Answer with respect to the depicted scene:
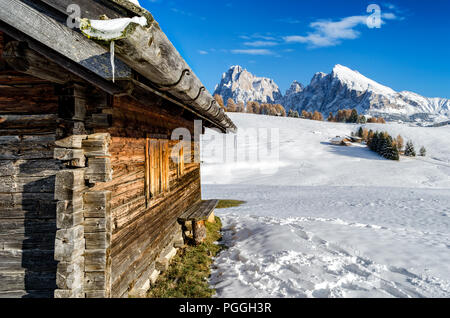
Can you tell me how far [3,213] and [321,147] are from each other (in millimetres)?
42572

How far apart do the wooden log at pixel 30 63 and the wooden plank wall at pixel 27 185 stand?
32 cm

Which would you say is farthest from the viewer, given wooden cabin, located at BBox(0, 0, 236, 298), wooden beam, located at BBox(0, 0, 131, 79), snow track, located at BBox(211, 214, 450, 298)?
snow track, located at BBox(211, 214, 450, 298)

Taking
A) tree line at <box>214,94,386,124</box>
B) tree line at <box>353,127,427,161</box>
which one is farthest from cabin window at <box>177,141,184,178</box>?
tree line at <box>214,94,386,124</box>

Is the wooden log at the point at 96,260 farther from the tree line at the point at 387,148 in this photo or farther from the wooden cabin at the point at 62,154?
the tree line at the point at 387,148

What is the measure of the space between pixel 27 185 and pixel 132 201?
123 centimetres

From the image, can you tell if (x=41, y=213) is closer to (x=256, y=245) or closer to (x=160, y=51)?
(x=160, y=51)

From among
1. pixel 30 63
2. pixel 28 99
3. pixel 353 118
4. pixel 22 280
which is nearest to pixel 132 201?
pixel 22 280

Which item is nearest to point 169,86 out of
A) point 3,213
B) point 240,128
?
point 3,213

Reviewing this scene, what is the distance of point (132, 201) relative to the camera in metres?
3.49

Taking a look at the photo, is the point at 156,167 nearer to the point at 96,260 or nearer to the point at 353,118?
the point at 96,260

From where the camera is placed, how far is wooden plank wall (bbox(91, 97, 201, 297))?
10.1ft

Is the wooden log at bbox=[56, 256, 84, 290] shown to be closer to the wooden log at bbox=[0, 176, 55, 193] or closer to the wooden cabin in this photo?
the wooden cabin

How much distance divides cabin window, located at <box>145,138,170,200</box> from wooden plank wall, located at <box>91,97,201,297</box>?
0.39ft

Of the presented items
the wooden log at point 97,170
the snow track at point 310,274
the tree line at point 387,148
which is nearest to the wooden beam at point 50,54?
the wooden log at point 97,170
